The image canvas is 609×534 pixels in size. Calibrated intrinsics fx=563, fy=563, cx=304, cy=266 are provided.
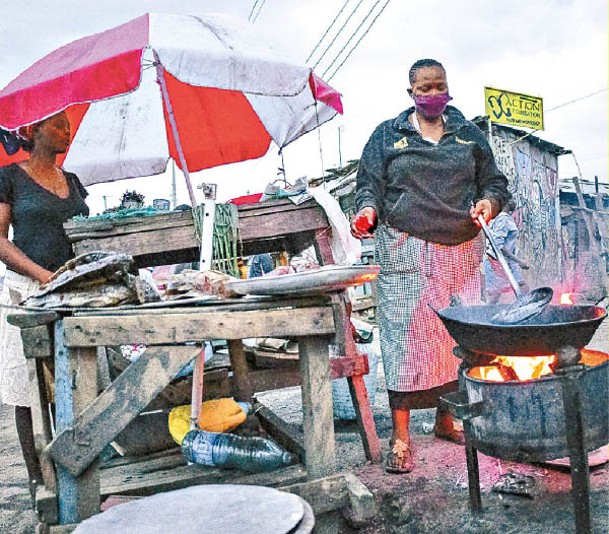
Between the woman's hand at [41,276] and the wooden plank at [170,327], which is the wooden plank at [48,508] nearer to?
the wooden plank at [170,327]

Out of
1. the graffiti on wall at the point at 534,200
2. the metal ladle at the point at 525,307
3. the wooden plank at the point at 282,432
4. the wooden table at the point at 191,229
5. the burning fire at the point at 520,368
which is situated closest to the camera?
the metal ladle at the point at 525,307

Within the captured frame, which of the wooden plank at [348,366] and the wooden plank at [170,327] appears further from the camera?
the wooden plank at [348,366]

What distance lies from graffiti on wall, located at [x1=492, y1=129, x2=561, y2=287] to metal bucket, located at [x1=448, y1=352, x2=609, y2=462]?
1098cm

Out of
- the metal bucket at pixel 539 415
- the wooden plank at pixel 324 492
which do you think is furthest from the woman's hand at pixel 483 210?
the wooden plank at pixel 324 492

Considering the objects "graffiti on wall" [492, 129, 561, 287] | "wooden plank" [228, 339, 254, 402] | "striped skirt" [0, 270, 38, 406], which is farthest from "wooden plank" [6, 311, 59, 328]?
"graffiti on wall" [492, 129, 561, 287]

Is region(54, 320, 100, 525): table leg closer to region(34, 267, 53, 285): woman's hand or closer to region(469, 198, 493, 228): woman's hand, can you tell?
region(34, 267, 53, 285): woman's hand

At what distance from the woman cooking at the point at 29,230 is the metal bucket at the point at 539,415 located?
228cm

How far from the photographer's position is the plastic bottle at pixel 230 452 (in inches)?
96.0

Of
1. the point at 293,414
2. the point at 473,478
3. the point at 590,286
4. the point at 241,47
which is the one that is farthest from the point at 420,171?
the point at 590,286

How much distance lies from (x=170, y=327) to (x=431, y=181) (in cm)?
193

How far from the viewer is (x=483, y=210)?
310 centimetres

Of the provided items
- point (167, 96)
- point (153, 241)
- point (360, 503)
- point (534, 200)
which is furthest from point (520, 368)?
point (534, 200)

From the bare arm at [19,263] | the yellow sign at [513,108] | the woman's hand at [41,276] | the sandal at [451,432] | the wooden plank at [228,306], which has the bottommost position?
the sandal at [451,432]

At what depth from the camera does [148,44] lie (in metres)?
3.17
